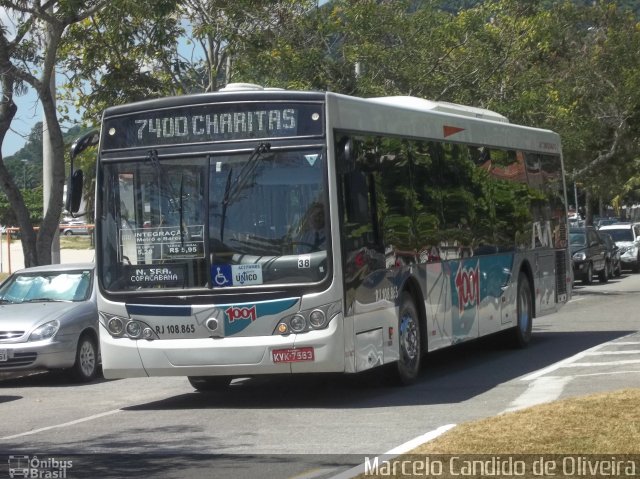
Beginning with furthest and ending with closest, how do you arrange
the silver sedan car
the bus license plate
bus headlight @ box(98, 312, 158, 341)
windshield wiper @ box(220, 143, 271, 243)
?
the silver sedan car
bus headlight @ box(98, 312, 158, 341)
windshield wiper @ box(220, 143, 271, 243)
the bus license plate

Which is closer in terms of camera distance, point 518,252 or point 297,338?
point 297,338

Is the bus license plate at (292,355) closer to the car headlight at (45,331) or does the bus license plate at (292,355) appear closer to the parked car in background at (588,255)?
the car headlight at (45,331)

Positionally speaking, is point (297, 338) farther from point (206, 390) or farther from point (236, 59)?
point (236, 59)

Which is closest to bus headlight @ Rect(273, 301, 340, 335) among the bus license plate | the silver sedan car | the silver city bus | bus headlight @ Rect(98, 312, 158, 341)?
the silver city bus

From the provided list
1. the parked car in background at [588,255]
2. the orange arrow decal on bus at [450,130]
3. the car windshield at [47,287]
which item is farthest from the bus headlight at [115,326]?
the parked car in background at [588,255]

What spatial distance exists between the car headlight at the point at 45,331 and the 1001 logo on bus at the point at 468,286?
4.96 meters

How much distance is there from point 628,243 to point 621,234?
82 centimetres

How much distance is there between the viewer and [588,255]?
36.4 m

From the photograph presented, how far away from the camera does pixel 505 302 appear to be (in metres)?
16.8

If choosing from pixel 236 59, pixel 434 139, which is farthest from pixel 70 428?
pixel 236 59

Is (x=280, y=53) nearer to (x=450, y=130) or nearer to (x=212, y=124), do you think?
(x=450, y=130)

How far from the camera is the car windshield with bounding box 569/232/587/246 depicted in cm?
3669

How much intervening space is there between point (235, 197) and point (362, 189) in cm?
132

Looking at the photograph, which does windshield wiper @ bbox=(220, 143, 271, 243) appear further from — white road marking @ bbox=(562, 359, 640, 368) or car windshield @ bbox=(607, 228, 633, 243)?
car windshield @ bbox=(607, 228, 633, 243)
